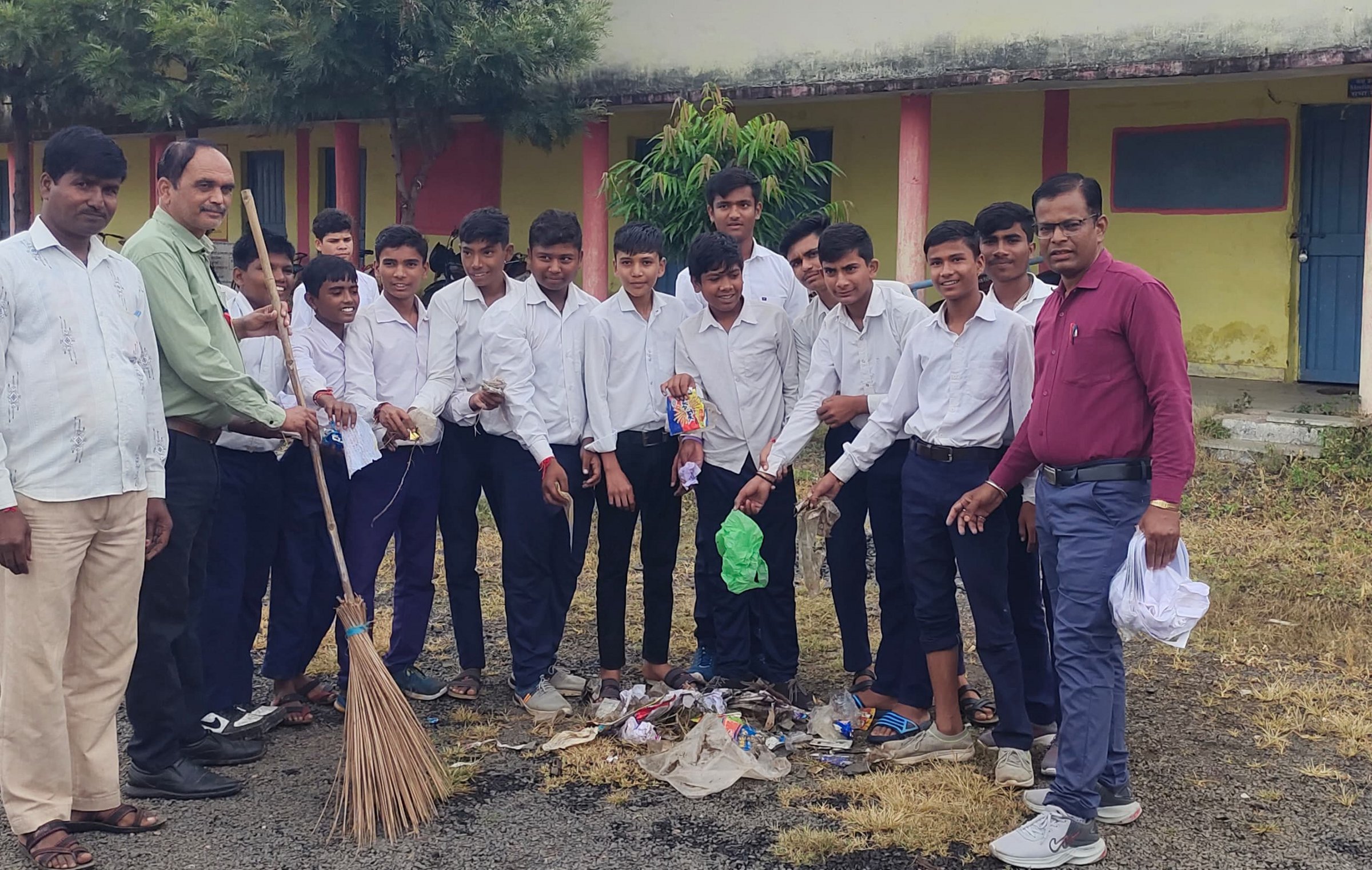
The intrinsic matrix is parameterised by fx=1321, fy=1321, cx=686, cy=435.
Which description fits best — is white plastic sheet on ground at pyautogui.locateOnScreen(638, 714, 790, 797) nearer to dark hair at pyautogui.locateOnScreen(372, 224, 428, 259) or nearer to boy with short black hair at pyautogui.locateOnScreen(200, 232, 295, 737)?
boy with short black hair at pyautogui.locateOnScreen(200, 232, 295, 737)

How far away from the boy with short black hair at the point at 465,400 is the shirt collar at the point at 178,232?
2.93ft

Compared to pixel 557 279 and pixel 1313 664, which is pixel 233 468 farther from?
pixel 1313 664

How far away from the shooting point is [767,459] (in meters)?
4.51

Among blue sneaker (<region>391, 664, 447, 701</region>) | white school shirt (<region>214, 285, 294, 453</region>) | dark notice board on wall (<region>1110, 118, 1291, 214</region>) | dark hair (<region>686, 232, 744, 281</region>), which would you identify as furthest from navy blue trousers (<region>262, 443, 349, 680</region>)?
dark notice board on wall (<region>1110, 118, 1291, 214</region>)

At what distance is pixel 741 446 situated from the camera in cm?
467

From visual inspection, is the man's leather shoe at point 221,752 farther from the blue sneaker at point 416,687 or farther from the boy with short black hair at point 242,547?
the blue sneaker at point 416,687

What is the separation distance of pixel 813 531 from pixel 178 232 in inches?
88.6

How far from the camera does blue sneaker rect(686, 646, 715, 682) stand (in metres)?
4.99

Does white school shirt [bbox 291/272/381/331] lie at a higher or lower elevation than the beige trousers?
higher

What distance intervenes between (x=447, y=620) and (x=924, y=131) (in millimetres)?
6080

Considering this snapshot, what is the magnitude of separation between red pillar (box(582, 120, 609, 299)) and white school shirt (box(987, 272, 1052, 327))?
25.5 feet

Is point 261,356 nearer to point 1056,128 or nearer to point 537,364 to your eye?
point 537,364

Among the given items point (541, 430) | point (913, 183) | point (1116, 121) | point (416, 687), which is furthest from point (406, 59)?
point (416, 687)

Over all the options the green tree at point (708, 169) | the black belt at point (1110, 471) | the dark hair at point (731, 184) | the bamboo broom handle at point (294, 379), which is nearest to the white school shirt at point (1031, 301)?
the black belt at point (1110, 471)
